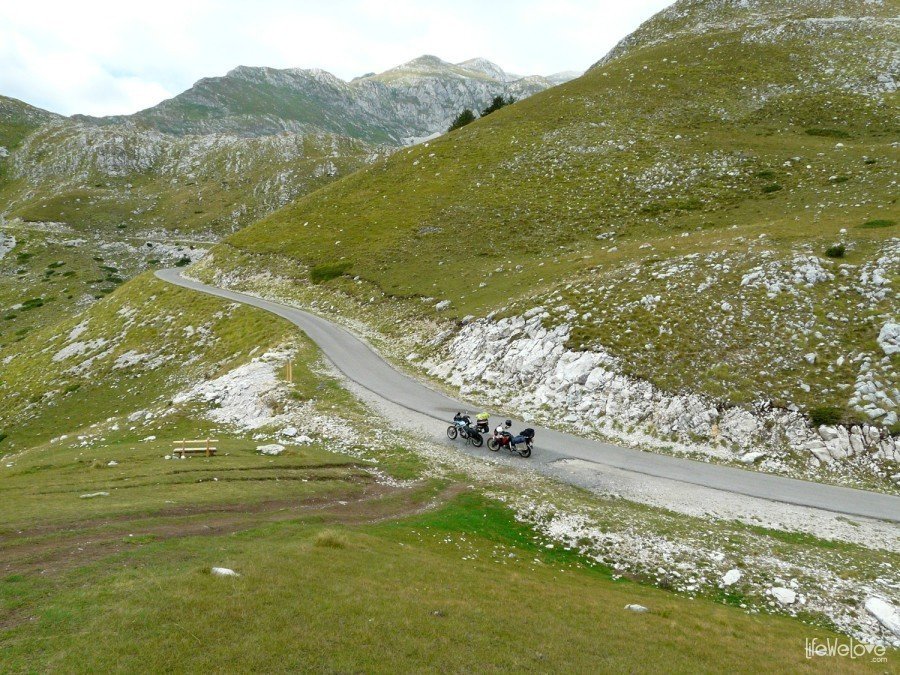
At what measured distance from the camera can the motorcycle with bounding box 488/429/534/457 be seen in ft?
89.7

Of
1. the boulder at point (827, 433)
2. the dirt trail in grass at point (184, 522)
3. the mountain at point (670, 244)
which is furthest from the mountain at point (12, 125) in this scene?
the boulder at point (827, 433)

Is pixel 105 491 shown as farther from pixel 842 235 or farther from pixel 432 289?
pixel 842 235

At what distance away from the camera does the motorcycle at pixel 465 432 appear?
28.8 meters

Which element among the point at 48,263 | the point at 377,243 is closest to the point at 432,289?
the point at 377,243

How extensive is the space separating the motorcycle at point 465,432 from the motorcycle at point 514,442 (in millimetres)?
838

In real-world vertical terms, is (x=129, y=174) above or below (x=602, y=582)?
above

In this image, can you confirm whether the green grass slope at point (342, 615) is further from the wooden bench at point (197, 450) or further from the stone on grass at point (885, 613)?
the wooden bench at point (197, 450)

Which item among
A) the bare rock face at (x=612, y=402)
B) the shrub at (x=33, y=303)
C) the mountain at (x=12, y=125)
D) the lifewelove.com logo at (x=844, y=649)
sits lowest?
the lifewelove.com logo at (x=844, y=649)

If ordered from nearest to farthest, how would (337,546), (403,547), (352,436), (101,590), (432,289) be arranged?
1. (101,590)
2. (337,546)
3. (403,547)
4. (352,436)
5. (432,289)

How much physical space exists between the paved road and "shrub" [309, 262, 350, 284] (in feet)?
72.0

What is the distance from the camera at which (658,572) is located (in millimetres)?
17984

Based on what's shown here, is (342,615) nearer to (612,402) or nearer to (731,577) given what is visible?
(731,577)

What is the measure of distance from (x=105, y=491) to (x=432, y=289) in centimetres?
3920

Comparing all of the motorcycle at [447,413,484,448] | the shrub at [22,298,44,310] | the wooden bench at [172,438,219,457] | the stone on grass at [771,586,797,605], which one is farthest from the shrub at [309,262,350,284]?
the shrub at [22,298,44,310]
